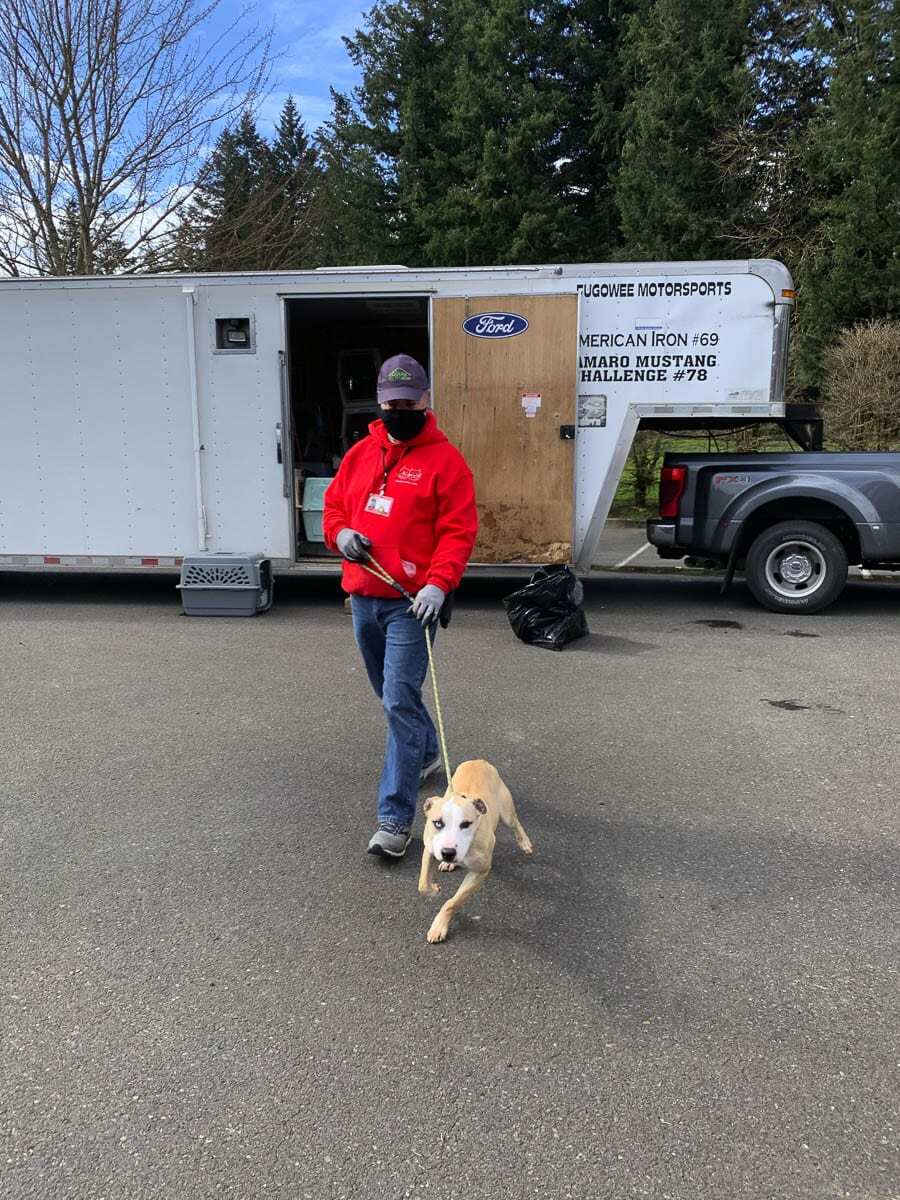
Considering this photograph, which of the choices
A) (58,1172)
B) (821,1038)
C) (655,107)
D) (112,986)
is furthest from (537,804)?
(655,107)

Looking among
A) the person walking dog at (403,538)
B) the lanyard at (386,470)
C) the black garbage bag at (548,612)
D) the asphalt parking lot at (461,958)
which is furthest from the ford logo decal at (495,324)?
A: the lanyard at (386,470)

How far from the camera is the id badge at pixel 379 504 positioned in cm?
352

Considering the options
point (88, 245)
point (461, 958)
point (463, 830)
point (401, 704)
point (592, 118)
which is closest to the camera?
point (463, 830)

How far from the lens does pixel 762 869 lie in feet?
11.4

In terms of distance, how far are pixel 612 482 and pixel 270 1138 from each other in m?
6.51

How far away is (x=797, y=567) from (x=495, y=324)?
342 centimetres

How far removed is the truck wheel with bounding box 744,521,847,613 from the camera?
7.80 metres

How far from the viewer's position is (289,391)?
8.13 meters

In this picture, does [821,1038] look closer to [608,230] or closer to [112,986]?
[112,986]

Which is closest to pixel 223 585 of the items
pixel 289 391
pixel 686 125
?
pixel 289 391

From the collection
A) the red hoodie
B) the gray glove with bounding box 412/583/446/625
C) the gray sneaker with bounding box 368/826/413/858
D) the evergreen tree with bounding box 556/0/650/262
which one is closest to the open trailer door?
the red hoodie

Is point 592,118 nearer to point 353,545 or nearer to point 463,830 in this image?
point 353,545

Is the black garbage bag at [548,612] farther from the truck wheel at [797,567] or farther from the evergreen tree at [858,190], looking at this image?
the evergreen tree at [858,190]

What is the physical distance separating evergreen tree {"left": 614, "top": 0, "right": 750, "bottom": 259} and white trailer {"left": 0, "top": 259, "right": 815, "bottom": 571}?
18726 mm
